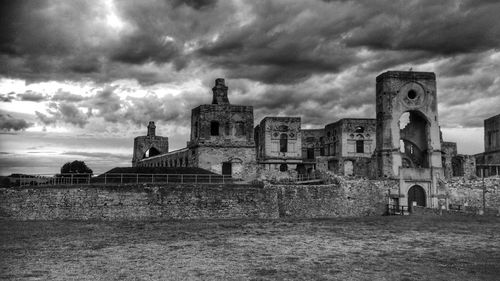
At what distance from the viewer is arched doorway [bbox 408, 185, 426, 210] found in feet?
120

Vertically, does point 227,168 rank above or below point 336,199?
above

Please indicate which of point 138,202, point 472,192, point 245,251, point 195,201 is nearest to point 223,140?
point 195,201

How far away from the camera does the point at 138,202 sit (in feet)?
88.6

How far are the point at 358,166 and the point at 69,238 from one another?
39340mm

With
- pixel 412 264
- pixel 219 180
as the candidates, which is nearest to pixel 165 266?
pixel 412 264

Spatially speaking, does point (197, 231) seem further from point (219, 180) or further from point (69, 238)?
point (219, 180)

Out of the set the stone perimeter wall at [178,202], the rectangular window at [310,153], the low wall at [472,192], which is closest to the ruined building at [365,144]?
the low wall at [472,192]

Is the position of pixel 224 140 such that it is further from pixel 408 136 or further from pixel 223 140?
pixel 408 136

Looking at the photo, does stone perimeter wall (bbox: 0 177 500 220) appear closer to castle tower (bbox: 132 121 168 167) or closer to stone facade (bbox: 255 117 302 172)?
stone facade (bbox: 255 117 302 172)

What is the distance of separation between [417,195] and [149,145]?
148 ft

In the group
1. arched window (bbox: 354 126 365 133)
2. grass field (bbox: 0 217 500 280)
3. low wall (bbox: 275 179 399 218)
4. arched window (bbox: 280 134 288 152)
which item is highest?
arched window (bbox: 354 126 365 133)

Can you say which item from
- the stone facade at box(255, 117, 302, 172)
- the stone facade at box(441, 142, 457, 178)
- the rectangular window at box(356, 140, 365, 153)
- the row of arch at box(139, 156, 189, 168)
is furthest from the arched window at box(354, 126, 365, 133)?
the row of arch at box(139, 156, 189, 168)

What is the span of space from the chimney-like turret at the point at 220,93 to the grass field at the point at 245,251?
22701 millimetres

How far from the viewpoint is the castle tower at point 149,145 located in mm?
70125
